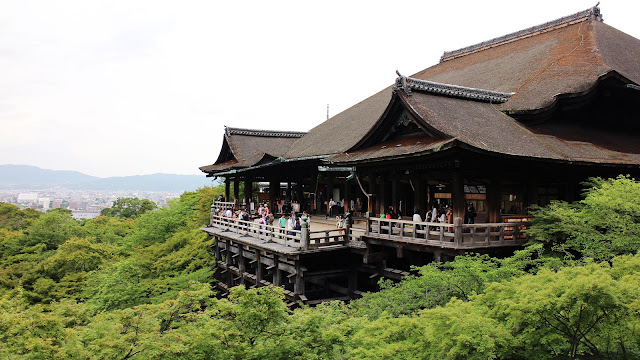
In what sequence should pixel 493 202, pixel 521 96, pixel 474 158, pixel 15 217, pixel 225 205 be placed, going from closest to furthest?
1. pixel 474 158
2. pixel 493 202
3. pixel 521 96
4. pixel 225 205
5. pixel 15 217

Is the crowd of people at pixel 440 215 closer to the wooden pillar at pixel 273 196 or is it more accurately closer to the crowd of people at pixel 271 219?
the crowd of people at pixel 271 219

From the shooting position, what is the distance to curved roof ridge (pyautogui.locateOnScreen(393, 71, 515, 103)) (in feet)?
51.5

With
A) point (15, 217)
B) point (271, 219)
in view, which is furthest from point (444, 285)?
point (15, 217)

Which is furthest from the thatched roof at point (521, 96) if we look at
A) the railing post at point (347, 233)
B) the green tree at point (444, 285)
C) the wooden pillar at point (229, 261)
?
the wooden pillar at point (229, 261)

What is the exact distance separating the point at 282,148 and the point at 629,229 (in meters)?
24.6

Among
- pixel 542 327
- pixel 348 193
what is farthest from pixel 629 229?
pixel 348 193

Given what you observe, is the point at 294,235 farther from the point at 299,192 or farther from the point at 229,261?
the point at 299,192

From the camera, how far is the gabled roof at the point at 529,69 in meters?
17.2

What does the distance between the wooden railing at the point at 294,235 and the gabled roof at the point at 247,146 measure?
23.9 feet

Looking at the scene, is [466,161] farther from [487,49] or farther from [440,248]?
[487,49]

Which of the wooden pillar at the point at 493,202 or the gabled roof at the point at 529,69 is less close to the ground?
the gabled roof at the point at 529,69

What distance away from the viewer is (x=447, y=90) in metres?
16.9

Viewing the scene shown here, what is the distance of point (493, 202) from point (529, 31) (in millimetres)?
16695

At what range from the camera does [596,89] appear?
1634 centimetres
